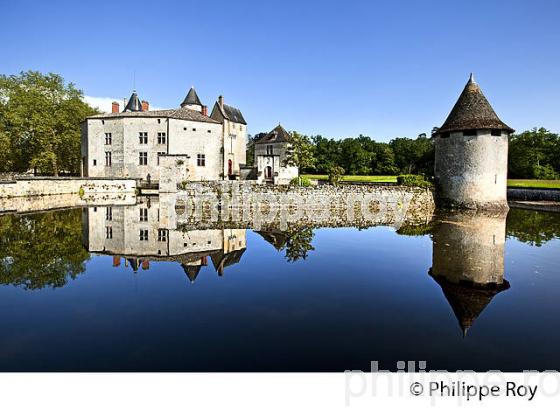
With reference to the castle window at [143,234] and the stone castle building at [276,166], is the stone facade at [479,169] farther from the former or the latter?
the castle window at [143,234]

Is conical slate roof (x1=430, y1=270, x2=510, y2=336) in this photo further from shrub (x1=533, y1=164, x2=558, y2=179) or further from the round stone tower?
shrub (x1=533, y1=164, x2=558, y2=179)

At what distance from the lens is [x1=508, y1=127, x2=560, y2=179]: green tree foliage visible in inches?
1591

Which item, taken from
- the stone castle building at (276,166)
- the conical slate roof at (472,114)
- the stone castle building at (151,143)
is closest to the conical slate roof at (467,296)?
the conical slate roof at (472,114)

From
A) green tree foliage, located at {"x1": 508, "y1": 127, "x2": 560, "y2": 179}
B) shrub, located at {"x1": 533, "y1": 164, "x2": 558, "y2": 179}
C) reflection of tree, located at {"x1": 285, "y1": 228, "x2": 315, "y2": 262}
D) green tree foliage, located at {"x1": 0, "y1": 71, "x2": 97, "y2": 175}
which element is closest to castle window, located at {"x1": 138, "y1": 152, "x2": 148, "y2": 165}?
green tree foliage, located at {"x1": 0, "y1": 71, "x2": 97, "y2": 175}

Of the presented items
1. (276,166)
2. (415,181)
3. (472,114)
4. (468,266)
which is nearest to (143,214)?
(468,266)

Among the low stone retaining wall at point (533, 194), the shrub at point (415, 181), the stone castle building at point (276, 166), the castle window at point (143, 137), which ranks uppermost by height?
the castle window at point (143, 137)

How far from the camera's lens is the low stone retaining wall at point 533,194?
2498 cm

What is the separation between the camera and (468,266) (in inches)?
299

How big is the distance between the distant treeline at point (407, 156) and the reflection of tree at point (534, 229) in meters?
22.9

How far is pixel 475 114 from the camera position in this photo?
1884 cm

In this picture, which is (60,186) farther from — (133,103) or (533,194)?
(533,194)

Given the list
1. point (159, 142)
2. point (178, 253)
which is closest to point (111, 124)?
point (159, 142)
